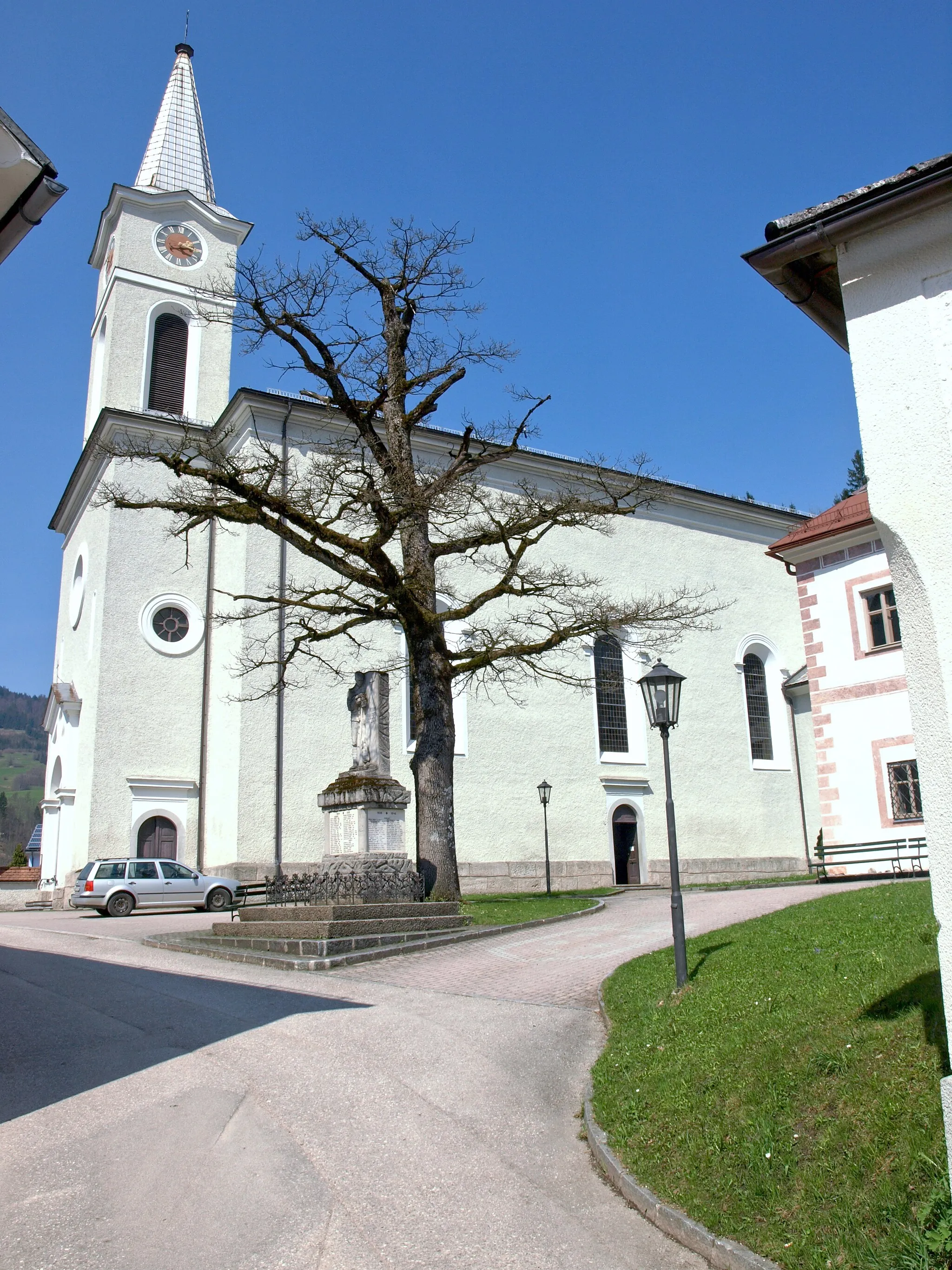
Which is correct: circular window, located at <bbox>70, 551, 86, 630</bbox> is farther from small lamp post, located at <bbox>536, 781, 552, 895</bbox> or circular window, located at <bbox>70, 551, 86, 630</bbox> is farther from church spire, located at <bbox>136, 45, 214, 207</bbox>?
small lamp post, located at <bbox>536, 781, 552, 895</bbox>

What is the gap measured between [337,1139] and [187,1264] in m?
1.62

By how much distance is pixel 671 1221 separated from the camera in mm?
4711

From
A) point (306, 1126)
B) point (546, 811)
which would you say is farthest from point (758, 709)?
point (306, 1126)

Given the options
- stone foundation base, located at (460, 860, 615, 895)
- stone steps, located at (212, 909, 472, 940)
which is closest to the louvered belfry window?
stone foundation base, located at (460, 860, 615, 895)

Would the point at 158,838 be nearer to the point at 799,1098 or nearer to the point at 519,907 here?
the point at 519,907

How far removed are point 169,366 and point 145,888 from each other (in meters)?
16.2

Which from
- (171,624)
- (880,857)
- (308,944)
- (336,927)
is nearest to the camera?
(308,944)

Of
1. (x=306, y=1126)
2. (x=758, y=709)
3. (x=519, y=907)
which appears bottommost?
(x=306, y=1126)

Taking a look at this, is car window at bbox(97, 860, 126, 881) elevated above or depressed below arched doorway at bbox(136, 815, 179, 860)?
below

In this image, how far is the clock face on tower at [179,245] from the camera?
3198 centimetres

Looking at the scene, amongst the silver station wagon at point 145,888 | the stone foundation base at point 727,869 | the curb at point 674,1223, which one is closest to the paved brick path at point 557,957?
the curb at point 674,1223

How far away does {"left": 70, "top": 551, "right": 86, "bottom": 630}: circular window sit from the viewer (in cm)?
2962

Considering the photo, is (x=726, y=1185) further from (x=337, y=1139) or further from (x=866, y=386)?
(x=866, y=386)

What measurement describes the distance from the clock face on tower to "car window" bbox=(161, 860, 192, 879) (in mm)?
18978
